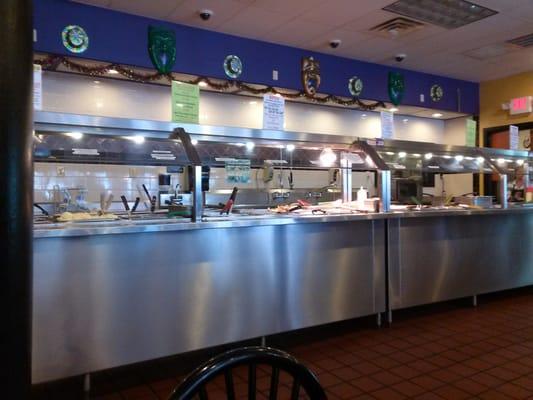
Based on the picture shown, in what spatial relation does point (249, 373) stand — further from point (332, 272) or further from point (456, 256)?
point (456, 256)

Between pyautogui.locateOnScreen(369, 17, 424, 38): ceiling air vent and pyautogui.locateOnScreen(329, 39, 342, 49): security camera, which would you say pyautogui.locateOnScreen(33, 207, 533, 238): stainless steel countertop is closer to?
pyautogui.locateOnScreen(369, 17, 424, 38): ceiling air vent

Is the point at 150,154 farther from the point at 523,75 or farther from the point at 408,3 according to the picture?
the point at 523,75

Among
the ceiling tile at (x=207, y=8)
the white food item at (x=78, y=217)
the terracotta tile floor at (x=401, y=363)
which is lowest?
the terracotta tile floor at (x=401, y=363)

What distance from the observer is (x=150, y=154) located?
3275mm

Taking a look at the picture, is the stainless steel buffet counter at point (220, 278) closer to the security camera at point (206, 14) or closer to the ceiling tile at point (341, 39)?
the ceiling tile at point (341, 39)

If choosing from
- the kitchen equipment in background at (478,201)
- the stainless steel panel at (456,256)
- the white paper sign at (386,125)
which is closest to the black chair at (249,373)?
the stainless steel panel at (456,256)

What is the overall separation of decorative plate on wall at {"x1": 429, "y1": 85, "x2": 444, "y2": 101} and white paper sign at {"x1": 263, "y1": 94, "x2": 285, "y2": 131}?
5262 mm

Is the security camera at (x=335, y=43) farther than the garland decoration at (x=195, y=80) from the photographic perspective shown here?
Yes

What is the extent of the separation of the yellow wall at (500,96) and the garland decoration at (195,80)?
7.61 ft

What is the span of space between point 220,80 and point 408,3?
2590 millimetres

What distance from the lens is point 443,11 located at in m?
5.43

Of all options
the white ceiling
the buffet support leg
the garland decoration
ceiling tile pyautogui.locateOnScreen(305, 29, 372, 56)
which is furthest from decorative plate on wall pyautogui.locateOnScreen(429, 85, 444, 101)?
the buffet support leg

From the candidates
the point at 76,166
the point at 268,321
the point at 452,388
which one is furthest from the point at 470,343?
the point at 76,166

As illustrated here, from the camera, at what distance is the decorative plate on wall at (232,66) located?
6227 mm
